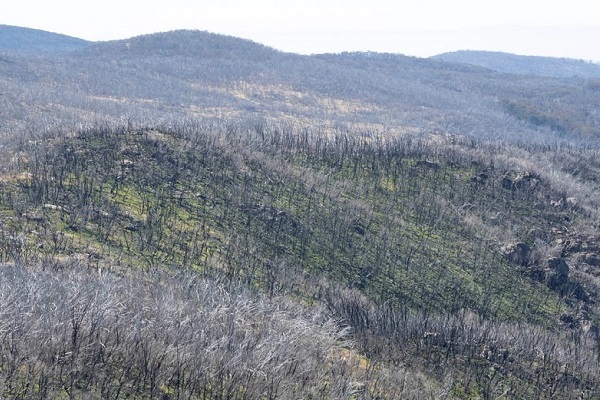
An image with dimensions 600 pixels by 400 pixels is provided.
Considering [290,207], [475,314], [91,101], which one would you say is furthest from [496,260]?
[91,101]

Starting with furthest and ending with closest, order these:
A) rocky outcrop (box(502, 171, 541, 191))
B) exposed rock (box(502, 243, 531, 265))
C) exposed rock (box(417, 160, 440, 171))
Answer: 1. exposed rock (box(417, 160, 440, 171))
2. rocky outcrop (box(502, 171, 541, 191))
3. exposed rock (box(502, 243, 531, 265))

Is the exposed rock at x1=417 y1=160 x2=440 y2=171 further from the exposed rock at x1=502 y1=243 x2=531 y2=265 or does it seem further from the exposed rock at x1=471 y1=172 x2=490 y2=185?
the exposed rock at x1=502 y1=243 x2=531 y2=265

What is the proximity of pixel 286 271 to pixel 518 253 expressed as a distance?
1024 inches

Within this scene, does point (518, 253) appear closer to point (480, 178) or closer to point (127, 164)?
point (480, 178)

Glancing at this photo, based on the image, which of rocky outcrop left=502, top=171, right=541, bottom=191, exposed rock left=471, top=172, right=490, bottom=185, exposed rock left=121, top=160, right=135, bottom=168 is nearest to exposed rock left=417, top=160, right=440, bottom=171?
exposed rock left=471, top=172, right=490, bottom=185

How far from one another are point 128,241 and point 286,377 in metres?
21.8

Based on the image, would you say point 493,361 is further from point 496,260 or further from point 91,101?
point 91,101

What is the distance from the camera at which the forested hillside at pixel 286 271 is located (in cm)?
2103

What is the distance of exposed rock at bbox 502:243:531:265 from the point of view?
58406 millimetres

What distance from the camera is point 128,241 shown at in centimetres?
4119

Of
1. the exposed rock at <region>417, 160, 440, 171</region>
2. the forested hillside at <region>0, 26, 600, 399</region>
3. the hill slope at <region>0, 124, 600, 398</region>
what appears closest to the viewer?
the forested hillside at <region>0, 26, 600, 399</region>

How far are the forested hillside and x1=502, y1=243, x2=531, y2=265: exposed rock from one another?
0.29 m

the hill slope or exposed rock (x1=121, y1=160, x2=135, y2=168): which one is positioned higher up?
exposed rock (x1=121, y1=160, x2=135, y2=168)

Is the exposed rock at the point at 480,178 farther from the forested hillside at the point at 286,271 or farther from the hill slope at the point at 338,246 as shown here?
the hill slope at the point at 338,246
